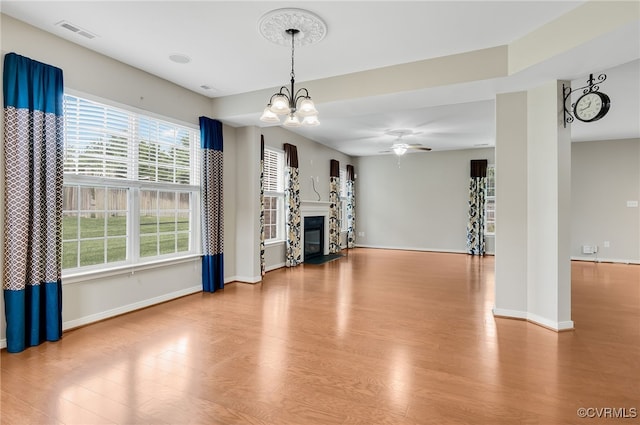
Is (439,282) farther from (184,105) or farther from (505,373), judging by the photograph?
(184,105)

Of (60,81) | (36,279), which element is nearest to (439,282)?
(36,279)

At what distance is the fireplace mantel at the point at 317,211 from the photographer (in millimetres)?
7715

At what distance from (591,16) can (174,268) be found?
538cm

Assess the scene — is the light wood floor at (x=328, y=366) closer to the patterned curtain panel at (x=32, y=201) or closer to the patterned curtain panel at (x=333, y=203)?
the patterned curtain panel at (x=32, y=201)

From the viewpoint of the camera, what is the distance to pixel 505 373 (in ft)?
8.58

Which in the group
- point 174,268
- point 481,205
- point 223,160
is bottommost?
point 174,268

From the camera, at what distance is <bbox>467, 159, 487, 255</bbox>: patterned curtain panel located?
894cm

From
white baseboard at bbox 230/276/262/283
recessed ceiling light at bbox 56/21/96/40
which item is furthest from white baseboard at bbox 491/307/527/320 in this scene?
recessed ceiling light at bbox 56/21/96/40

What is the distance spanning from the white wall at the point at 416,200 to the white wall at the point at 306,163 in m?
1.39

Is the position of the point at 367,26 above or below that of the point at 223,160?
above

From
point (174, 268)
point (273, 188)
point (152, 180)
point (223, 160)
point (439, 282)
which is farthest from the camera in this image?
point (273, 188)

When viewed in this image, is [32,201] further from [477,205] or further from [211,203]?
[477,205]

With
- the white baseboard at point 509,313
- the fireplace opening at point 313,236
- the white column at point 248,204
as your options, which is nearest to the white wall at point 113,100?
the white column at point 248,204

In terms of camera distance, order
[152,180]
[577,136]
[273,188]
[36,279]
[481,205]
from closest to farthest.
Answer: [36,279] < [152,180] < [273,188] < [577,136] < [481,205]
